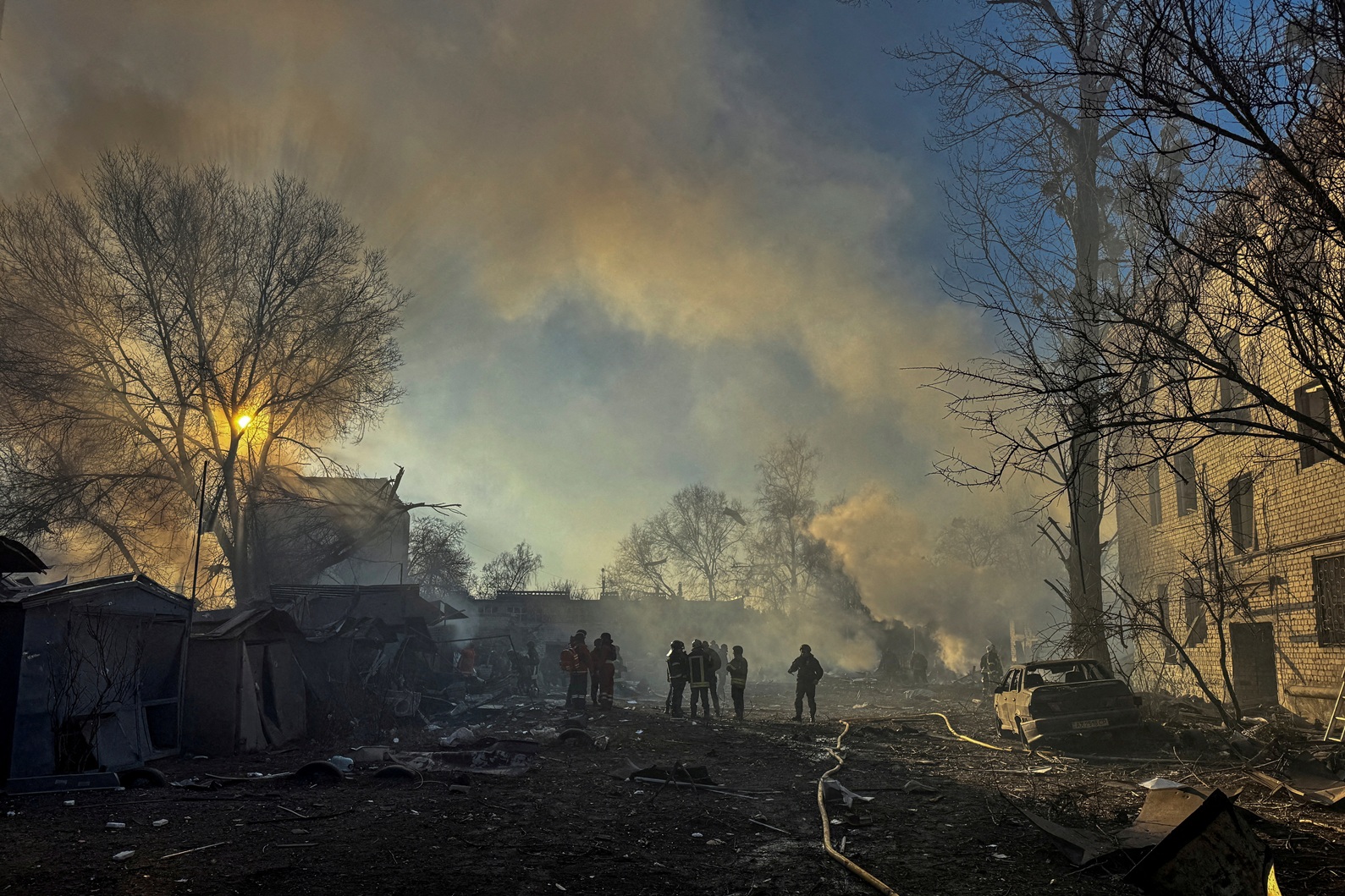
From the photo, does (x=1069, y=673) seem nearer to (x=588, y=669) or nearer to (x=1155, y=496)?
(x=588, y=669)

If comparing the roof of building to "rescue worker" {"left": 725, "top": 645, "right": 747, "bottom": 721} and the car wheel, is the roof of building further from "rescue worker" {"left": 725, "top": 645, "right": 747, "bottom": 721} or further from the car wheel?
"rescue worker" {"left": 725, "top": 645, "right": 747, "bottom": 721}

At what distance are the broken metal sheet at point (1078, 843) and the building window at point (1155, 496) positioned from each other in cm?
1772

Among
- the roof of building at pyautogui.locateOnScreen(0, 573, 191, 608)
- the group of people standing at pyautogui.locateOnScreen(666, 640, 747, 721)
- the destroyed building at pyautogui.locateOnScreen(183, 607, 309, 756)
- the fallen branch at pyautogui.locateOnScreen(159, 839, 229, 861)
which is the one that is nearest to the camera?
the fallen branch at pyautogui.locateOnScreen(159, 839, 229, 861)

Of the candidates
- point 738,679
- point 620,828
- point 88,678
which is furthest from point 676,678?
point 620,828

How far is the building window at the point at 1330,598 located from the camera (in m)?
13.9

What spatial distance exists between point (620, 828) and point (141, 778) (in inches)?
239

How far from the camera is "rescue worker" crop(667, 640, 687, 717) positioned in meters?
19.9

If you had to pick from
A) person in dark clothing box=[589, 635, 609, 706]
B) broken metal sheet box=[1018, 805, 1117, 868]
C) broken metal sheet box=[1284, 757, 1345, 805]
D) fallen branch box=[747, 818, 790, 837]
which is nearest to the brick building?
broken metal sheet box=[1284, 757, 1345, 805]

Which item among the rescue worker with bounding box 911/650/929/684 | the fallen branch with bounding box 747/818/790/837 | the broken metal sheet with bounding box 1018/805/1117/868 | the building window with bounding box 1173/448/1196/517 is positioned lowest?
the rescue worker with bounding box 911/650/929/684

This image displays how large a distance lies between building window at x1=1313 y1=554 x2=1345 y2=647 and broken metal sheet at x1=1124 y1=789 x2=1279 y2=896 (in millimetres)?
10865

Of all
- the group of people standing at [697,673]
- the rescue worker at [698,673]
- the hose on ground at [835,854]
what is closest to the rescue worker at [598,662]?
the group of people standing at [697,673]

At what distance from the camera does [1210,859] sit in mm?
5402

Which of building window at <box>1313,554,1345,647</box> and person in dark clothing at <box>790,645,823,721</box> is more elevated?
building window at <box>1313,554,1345,647</box>

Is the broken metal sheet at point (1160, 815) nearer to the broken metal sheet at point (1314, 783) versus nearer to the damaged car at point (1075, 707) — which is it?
the broken metal sheet at point (1314, 783)
